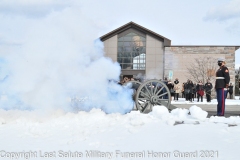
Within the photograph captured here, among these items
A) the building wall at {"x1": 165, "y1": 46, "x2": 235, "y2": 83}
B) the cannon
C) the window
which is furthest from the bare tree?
the cannon

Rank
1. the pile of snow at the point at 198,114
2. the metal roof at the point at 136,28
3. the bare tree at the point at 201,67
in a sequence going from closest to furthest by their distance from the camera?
the pile of snow at the point at 198,114 < the bare tree at the point at 201,67 < the metal roof at the point at 136,28

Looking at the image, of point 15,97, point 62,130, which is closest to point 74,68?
point 15,97

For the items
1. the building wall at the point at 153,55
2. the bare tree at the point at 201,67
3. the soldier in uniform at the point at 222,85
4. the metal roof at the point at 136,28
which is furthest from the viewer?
the building wall at the point at 153,55

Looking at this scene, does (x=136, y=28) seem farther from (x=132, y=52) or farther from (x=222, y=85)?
(x=222, y=85)

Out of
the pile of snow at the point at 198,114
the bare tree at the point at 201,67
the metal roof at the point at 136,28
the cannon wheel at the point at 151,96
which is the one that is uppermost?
the metal roof at the point at 136,28

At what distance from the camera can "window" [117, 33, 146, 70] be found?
3453cm

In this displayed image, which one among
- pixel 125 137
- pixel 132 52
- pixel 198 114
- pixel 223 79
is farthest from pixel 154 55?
pixel 125 137

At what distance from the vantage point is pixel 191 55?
33.2 meters

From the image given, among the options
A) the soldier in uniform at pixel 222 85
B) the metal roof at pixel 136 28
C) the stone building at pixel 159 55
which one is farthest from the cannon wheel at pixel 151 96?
the metal roof at pixel 136 28

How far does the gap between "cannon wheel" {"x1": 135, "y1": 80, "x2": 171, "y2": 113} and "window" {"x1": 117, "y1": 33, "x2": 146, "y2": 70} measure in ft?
81.8

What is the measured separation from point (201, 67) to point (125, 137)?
2798 centimetres

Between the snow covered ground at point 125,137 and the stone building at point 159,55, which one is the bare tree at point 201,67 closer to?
the stone building at point 159,55

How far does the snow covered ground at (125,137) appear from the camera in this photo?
5328 millimetres

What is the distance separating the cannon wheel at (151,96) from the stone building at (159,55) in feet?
76.0
